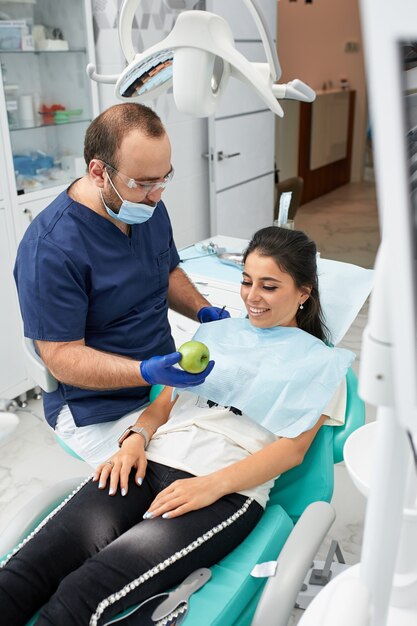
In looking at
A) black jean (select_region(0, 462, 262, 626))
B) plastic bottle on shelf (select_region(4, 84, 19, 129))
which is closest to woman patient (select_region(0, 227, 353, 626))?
black jean (select_region(0, 462, 262, 626))

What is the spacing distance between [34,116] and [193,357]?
1.92 metres

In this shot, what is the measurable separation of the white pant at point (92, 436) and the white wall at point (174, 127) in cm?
185

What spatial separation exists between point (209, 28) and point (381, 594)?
0.89 meters

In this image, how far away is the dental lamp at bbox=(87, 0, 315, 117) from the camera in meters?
1.01

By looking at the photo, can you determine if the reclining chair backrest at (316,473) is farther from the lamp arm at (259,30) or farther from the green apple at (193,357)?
the lamp arm at (259,30)

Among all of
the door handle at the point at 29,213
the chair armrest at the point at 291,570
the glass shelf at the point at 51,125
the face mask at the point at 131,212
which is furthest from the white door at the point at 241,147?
the chair armrest at the point at 291,570

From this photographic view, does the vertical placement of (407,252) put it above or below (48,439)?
above

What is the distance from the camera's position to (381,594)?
0.55m

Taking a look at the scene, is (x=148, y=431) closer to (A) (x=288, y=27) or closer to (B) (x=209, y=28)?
(B) (x=209, y=28)

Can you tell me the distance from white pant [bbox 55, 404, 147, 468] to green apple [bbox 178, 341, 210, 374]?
1.15ft

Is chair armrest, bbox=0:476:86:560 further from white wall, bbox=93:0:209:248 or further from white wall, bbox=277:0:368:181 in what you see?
white wall, bbox=277:0:368:181

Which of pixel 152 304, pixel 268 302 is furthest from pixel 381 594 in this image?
pixel 152 304

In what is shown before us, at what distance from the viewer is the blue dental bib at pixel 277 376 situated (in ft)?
4.43

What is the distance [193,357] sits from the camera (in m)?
1.31
